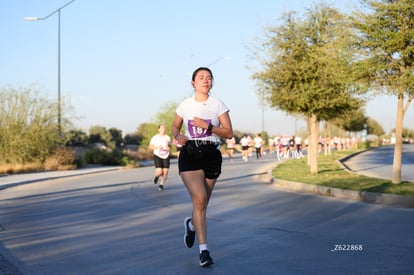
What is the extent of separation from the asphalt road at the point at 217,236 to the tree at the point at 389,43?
294 cm

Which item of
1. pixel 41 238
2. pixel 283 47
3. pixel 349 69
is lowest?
pixel 41 238

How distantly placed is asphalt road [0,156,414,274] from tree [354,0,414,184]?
9.66 feet

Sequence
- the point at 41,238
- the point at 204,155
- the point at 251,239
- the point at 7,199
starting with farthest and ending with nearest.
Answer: the point at 7,199 → the point at 41,238 → the point at 251,239 → the point at 204,155

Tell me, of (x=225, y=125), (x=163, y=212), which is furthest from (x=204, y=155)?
(x=163, y=212)

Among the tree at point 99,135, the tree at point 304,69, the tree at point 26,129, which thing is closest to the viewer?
the tree at point 304,69

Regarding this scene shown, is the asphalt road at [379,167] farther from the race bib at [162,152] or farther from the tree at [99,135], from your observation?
the tree at [99,135]

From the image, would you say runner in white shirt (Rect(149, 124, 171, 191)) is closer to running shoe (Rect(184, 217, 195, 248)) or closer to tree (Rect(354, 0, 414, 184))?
tree (Rect(354, 0, 414, 184))

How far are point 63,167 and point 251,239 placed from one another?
71.7 feet

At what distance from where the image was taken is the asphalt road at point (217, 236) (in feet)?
20.1

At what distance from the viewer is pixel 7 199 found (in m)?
14.4

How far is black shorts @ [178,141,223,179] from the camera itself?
619cm

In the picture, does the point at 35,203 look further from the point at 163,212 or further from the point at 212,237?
the point at 212,237

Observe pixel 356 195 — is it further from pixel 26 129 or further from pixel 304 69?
pixel 26 129

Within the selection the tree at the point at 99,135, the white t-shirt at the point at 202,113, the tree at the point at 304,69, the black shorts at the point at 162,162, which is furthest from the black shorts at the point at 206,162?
the tree at the point at 99,135
